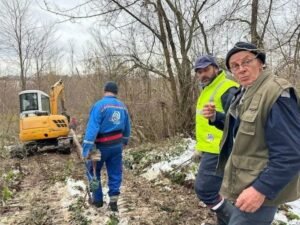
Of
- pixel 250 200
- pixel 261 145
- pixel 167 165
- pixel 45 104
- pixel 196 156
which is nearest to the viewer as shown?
pixel 250 200

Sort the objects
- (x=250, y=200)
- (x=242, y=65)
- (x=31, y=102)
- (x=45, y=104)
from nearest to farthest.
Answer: (x=250, y=200)
(x=242, y=65)
(x=31, y=102)
(x=45, y=104)

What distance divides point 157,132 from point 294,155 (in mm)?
12325

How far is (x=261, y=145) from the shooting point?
270cm

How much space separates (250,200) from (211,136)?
2145 millimetres

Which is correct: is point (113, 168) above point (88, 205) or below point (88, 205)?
above

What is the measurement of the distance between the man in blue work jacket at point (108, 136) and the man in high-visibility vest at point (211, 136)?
1900mm

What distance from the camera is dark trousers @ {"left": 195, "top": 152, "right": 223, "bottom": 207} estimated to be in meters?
4.61

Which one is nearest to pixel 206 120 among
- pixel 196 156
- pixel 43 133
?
Answer: pixel 196 156

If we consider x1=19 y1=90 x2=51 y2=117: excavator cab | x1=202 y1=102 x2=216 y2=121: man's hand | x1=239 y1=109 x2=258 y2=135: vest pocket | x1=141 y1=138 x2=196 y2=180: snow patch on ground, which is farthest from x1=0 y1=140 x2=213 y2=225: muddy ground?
x1=19 y1=90 x2=51 y2=117: excavator cab

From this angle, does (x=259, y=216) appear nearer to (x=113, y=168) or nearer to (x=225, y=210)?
(x=225, y=210)

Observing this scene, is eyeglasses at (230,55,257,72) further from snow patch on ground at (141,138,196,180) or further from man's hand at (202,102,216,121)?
snow patch on ground at (141,138,196,180)

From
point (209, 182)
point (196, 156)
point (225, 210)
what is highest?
point (209, 182)

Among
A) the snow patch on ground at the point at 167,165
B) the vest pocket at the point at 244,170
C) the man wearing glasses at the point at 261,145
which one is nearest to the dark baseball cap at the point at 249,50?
the man wearing glasses at the point at 261,145

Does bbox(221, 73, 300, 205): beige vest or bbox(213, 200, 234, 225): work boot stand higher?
bbox(221, 73, 300, 205): beige vest
